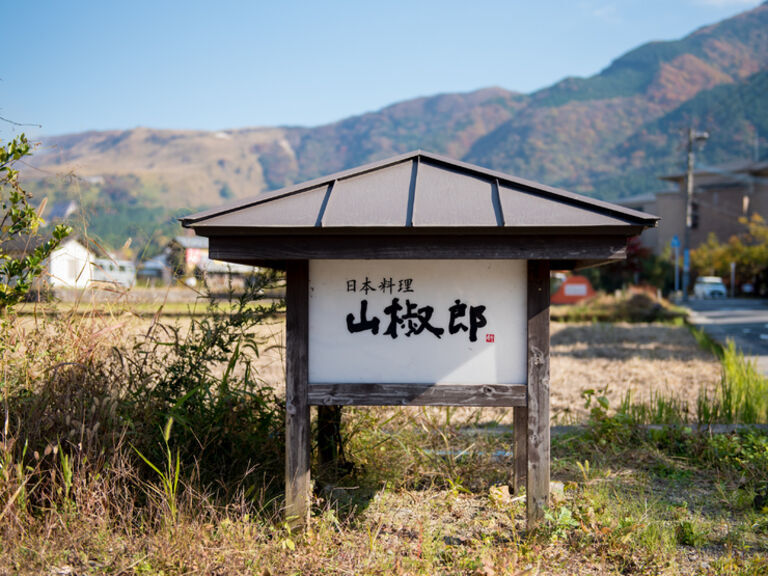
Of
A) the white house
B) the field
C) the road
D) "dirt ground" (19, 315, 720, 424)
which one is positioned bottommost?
the road

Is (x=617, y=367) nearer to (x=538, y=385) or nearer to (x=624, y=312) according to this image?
(x=538, y=385)

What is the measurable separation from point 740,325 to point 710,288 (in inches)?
787

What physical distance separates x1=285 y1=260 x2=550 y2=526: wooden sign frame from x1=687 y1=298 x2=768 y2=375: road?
835 centimetres

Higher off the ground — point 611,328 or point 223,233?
point 223,233

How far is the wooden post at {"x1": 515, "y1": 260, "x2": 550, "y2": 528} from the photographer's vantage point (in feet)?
11.7

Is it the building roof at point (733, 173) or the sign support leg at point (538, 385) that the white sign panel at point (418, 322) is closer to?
the sign support leg at point (538, 385)

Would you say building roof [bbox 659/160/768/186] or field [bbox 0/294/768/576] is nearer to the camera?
field [bbox 0/294/768/576]

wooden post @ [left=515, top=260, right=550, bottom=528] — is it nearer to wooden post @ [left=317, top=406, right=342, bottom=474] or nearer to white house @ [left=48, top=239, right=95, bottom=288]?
wooden post @ [left=317, top=406, right=342, bottom=474]

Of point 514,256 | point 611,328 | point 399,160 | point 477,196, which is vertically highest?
point 399,160

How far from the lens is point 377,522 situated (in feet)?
12.6

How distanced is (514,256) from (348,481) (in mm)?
2163

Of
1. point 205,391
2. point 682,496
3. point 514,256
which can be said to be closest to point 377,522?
point 205,391

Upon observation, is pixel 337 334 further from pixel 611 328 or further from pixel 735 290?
pixel 735 290

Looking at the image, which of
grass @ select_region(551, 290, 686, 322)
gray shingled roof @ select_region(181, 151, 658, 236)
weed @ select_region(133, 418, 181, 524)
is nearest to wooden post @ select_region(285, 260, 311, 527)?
gray shingled roof @ select_region(181, 151, 658, 236)
